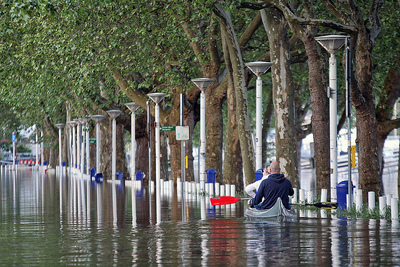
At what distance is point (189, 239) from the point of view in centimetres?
1281

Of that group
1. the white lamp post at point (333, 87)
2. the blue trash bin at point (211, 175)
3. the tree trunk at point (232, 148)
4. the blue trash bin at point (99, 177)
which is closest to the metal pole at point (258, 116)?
the tree trunk at point (232, 148)

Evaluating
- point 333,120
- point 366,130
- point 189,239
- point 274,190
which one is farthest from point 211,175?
point 189,239

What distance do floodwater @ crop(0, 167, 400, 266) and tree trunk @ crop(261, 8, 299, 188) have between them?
8.06 ft

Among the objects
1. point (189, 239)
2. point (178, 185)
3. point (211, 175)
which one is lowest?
point (189, 239)

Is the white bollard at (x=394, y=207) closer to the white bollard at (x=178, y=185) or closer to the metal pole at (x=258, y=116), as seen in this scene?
the metal pole at (x=258, y=116)

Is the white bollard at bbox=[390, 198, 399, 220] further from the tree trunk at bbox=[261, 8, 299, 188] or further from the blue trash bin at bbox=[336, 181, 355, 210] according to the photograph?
the tree trunk at bbox=[261, 8, 299, 188]

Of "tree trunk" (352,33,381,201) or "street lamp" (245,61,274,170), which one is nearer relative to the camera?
"tree trunk" (352,33,381,201)

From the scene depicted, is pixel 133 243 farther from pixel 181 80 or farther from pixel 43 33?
pixel 181 80

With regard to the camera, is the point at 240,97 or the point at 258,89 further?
the point at 240,97

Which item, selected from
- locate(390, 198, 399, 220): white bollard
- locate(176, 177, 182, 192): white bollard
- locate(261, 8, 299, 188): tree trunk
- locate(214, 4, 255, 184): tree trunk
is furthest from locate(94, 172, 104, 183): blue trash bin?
locate(390, 198, 399, 220): white bollard

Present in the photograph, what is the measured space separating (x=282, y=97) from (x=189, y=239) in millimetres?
10179

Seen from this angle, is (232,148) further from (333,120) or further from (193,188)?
(333,120)

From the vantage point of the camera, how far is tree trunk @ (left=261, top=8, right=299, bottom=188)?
71.6 feet

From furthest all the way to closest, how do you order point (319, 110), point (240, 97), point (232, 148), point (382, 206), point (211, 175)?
point (232, 148) < point (211, 175) < point (240, 97) < point (319, 110) < point (382, 206)
